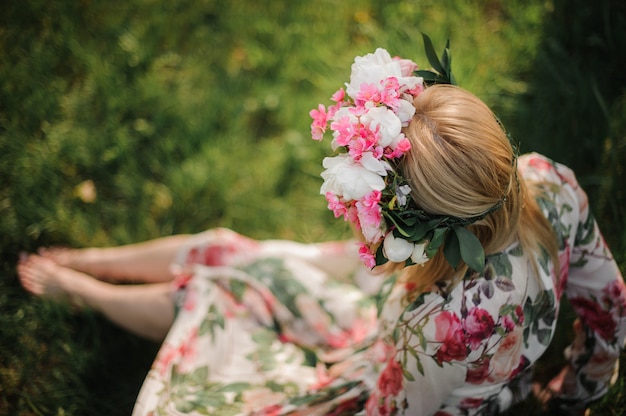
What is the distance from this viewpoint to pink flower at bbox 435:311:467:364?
4.19 feet

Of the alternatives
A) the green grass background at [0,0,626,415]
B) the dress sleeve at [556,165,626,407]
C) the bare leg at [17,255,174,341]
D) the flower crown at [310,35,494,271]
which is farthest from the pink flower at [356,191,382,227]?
the green grass background at [0,0,626,415]

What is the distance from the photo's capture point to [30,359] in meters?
2.02

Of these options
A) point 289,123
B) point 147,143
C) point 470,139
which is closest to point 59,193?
point 147,143

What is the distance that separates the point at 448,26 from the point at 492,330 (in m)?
2.13

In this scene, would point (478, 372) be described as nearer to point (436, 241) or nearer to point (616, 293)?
point (436, 241)

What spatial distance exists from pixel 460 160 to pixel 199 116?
6.17 ft

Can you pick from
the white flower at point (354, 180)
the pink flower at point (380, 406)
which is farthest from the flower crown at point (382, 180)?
the pink flower at point (380, 406)

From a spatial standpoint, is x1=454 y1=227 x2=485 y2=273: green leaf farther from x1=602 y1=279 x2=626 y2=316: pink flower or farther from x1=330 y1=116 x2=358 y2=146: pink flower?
x1=602 y1=279 x2=626 y2=316: pink flower

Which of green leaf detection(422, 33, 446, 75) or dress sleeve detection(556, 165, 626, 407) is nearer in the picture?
green leaf detection(422, 33, 446, 75)

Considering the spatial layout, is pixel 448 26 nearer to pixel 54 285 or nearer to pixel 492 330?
Result: pixel 492 330

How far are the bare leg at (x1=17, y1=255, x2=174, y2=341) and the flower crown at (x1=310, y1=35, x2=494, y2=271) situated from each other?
980 millimetres

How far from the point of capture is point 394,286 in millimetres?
1556

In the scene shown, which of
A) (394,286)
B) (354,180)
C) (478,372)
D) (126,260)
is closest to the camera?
(354,180)

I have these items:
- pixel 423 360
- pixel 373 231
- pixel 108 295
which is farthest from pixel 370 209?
pixel 108 295
